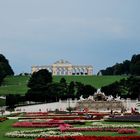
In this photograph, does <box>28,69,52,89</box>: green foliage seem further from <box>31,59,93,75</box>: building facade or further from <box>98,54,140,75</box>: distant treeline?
<box>31,59,93,75</box>: building facade

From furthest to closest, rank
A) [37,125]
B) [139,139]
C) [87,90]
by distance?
1. [87,90]
2. [37,125]
3. [139,139]

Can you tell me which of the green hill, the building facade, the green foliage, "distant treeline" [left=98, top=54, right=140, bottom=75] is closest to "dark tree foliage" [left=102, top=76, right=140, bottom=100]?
the green foliage

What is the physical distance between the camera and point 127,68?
12312 centimetres

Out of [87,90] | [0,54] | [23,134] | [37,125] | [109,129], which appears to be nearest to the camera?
[23,134]

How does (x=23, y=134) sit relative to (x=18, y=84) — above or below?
below

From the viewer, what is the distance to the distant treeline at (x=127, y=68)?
10220 centimetres

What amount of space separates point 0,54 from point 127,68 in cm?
3190

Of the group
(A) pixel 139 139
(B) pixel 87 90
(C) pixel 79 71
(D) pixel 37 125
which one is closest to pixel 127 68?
(C) pixel 79 71

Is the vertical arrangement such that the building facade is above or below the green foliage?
above

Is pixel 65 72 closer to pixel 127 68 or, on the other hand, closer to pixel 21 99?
pixel 127 68

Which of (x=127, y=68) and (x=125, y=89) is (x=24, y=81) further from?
(x=125, y=89)

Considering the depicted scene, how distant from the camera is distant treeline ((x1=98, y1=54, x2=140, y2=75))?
4024 inches

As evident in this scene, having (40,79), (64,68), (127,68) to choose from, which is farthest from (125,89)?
(64,68)

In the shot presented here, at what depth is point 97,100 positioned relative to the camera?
55.8m
